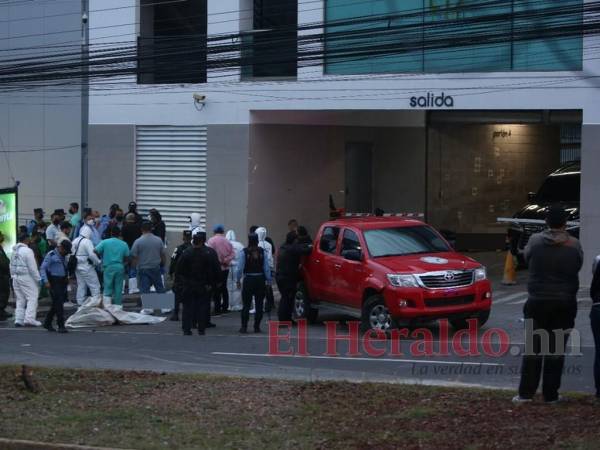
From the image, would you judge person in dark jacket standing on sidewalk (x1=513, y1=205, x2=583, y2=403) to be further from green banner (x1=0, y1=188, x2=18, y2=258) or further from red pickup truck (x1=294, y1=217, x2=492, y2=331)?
green banner (x1=0, y1=188, x2=18, y2=258)

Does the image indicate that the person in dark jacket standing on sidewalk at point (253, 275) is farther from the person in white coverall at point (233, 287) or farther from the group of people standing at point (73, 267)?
the group of people standing at point (73, 267)

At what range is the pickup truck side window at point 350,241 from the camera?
55.3ft

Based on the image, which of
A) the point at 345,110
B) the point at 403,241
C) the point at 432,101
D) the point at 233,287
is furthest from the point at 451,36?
the point at 403,241

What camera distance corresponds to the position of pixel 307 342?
15.8 metres

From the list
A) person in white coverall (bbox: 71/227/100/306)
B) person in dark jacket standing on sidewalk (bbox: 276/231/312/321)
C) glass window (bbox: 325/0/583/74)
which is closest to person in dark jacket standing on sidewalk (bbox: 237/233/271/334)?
person in dark jacket standing on sidewalk (bbox: 276/231/312/321)

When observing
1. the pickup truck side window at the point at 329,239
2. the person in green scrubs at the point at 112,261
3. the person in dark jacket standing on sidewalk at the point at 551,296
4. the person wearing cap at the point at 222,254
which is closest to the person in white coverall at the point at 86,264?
the person in green scrubs at the point at 112,261

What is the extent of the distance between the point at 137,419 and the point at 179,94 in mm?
18503

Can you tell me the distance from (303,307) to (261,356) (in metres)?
3.72

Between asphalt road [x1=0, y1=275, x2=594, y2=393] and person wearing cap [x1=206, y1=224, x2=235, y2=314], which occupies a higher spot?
person wearing cap [x1=206, y1=224, x2=235, y2=314]

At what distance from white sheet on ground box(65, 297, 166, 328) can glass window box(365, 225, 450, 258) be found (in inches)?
200

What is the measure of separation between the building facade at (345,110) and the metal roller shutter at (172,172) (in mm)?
42

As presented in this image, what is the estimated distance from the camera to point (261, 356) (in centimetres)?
1445

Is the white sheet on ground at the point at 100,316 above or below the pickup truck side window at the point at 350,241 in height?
below

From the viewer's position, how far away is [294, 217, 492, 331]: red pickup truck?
15.6 meters
